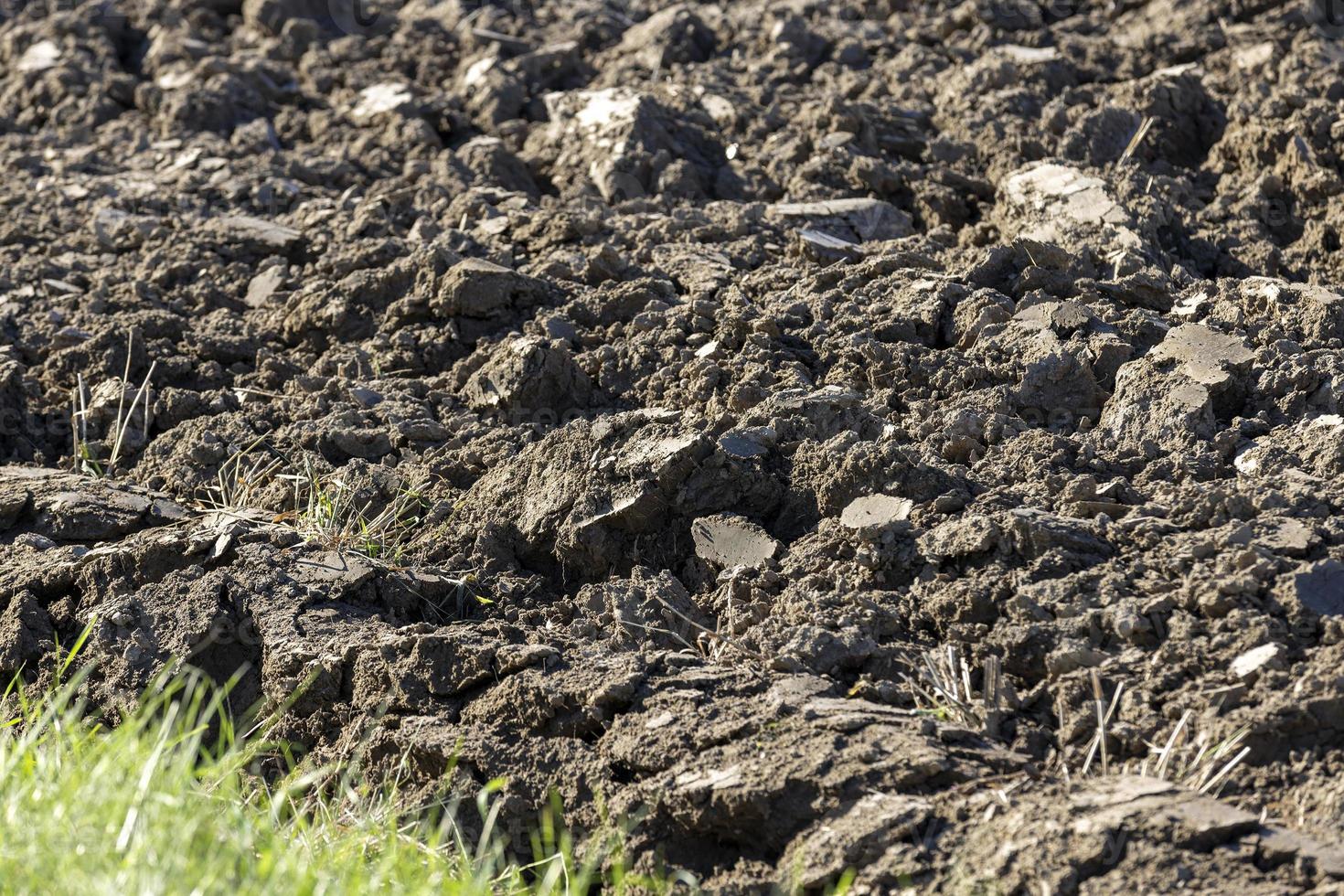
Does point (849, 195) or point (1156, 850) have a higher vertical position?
point (849, 195)

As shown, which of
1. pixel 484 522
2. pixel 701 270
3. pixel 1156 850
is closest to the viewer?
pixel 1156 850

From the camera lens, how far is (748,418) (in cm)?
319

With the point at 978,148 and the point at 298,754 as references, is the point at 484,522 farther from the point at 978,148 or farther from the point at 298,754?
the point at 978,148

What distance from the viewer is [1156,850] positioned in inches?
81.0

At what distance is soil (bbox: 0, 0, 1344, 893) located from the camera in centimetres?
238

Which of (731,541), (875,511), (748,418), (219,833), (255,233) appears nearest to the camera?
(219,833)

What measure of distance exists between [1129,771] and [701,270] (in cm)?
196

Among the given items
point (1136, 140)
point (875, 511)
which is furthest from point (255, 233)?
point (1136, 140)

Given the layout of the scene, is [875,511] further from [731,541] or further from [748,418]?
[748,418]

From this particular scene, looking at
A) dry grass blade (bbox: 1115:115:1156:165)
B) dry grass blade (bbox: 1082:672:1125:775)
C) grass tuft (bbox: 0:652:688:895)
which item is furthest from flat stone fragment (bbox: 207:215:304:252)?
dry grass blade (bbox: 1082:672:1125:775)

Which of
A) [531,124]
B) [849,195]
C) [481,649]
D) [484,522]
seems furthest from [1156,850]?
[531,124]

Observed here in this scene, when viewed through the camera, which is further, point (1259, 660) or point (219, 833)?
point (1259, 660)

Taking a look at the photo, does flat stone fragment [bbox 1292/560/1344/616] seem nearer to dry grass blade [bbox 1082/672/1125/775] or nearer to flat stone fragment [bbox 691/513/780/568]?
dry grass blade [bbox 1082/672/1125/775]

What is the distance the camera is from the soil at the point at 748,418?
2.38 m
